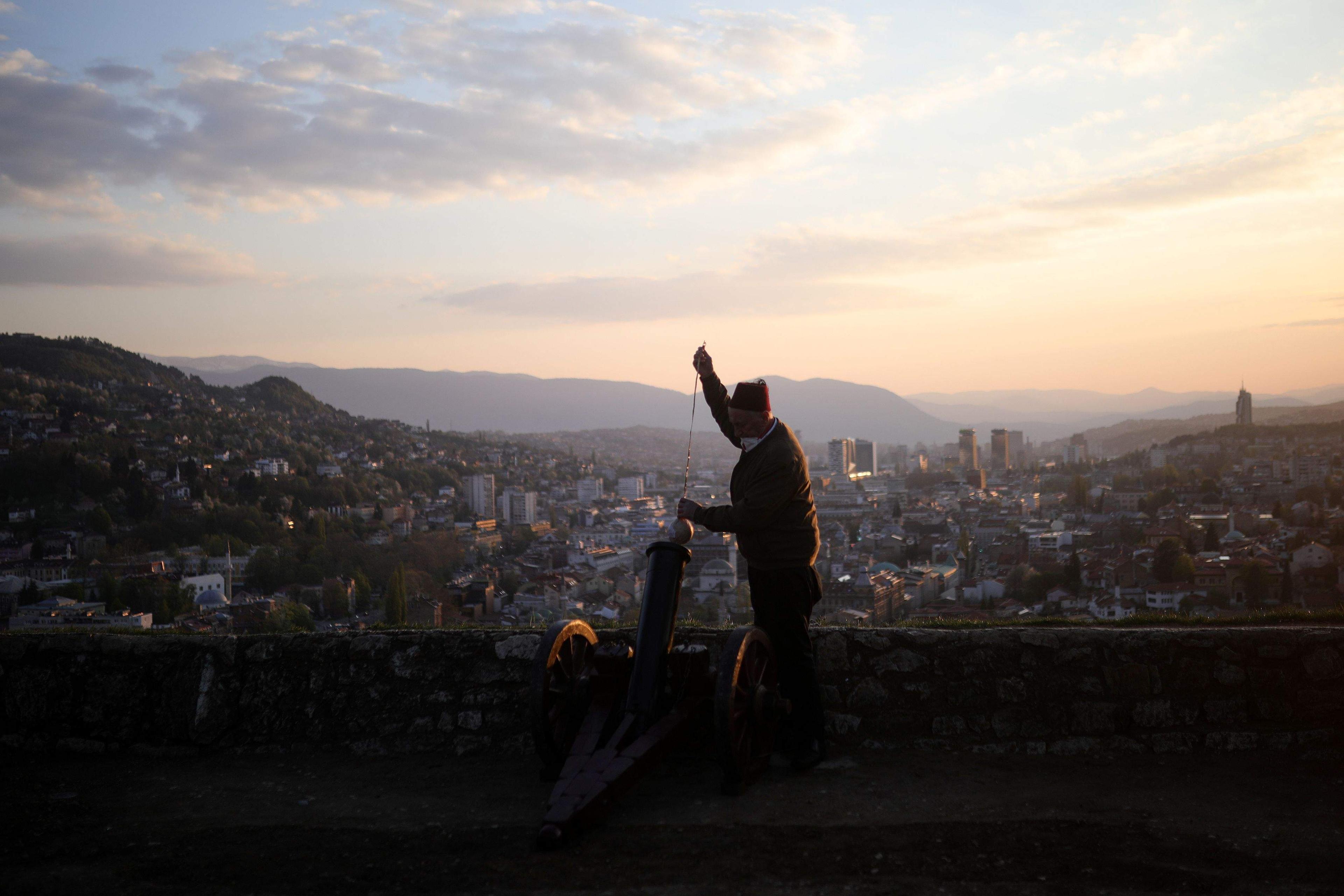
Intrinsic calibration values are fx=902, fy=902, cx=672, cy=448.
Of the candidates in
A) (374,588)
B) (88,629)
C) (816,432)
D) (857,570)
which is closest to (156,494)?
(374,588)

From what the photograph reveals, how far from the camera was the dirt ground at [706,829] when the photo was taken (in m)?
3.13

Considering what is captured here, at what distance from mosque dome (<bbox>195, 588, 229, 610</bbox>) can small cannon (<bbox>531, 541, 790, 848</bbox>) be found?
21769 mm

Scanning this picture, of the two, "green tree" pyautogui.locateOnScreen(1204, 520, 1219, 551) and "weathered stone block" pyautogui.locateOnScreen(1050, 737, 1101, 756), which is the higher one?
"weathered stone block" pyautogui.locateOnScreen(1050, 737, 1101, 756)

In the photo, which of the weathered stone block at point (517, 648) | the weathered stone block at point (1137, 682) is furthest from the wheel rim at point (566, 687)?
the weathered stone block at point (1137, 682)

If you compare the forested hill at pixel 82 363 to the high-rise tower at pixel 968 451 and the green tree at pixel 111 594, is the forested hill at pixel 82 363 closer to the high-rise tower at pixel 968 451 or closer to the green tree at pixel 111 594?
the green tree at pixel 111 594

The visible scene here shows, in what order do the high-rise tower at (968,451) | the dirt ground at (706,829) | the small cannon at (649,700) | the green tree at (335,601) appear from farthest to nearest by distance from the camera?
the high-rise tower at (968,451) → the green tree at (335,601) → the small cannon at (649,700) → the dirt ground at (706,829)

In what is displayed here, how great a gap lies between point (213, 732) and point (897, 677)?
371 cm

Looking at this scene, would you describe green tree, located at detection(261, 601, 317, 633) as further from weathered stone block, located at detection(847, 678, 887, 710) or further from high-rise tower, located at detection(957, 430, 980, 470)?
high-rise tower, located at detection(957, 430, 980, 470)

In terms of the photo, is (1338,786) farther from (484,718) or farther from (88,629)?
(88,629)

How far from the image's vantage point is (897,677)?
477 centimetres

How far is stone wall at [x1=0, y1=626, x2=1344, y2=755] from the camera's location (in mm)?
4523

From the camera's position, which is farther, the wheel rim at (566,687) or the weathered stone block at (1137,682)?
the weathered stone block at (1137,682)

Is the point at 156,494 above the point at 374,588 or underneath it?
above

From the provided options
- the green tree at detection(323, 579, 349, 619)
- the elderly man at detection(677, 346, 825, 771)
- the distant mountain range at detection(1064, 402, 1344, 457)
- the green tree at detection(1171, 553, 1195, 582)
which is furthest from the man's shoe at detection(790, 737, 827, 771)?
the distant mountain range at detection(1064, 402, 1344, 457)
